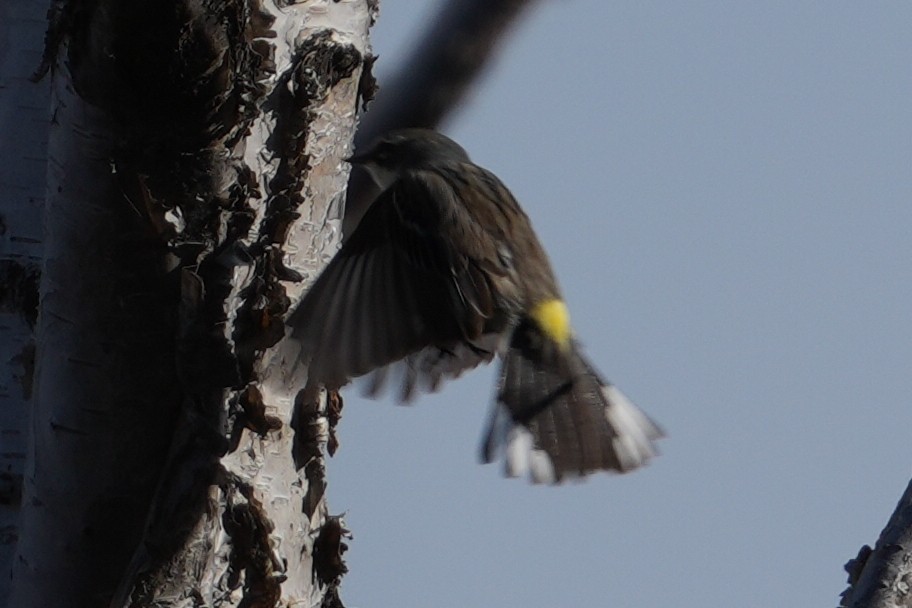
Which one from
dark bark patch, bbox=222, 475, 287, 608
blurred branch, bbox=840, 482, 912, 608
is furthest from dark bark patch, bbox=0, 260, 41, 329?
blurred branch, bbox=840, 482, 912, 608

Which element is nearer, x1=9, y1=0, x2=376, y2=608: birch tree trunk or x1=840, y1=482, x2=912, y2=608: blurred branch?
x1=9, y1=0, x2=376, y2=608: birch tree trunk

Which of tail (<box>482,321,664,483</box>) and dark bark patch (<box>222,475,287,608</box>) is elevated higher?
tail (<box>482,321,664,483</box>)

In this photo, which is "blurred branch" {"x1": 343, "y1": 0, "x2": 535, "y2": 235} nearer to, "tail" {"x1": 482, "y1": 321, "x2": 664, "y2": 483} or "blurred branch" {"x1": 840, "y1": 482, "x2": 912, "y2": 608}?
"tail" {"x1": 482, "y1": 321, "x2": 664, "y2": 483}

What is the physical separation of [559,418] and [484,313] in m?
0.50

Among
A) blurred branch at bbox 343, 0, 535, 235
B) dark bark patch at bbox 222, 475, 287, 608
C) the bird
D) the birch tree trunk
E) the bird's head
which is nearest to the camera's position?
the birch tree trunk

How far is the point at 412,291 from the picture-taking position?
4000 mm

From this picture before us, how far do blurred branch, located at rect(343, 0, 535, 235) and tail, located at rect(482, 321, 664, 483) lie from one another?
4.19 ft

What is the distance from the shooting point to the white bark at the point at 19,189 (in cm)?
298

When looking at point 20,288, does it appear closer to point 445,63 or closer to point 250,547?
point 250,547

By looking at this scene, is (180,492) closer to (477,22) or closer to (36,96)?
(477,22)

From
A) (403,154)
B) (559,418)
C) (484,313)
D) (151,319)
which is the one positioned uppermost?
(403,154)

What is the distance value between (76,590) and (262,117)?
970 millimetres

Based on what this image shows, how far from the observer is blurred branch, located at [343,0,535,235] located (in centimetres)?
263

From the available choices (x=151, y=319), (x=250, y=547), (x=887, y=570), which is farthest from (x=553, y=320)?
(x=151, y=319)
